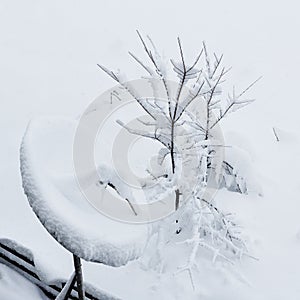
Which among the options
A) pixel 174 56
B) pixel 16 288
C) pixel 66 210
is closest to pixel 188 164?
pixel 16 288

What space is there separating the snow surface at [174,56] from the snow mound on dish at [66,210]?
6.30 feet

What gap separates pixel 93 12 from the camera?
792 cm

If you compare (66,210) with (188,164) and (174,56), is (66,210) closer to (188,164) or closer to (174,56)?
(188,164)

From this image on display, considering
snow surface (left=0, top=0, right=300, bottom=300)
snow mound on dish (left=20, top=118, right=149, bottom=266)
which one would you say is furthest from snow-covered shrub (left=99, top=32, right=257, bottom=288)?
snow mound on dish (left=20, top=118, right=149, bottom=266)

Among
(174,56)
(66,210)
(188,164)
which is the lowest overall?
(66,210)

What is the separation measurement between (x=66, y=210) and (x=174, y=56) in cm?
508

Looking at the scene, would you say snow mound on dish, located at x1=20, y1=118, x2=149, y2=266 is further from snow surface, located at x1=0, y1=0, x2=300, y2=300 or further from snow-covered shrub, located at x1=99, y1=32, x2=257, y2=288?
snow surface, located at x1=0, y1=0, x2=300, y2=300

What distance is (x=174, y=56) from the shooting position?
726 cm

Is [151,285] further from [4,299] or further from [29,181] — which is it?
[29,181]

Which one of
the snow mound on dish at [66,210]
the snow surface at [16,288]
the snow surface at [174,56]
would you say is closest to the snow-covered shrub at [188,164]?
the snow surface at [174,56]

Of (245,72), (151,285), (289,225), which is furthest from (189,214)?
(245,72)

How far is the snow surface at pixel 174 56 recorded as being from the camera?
453cm

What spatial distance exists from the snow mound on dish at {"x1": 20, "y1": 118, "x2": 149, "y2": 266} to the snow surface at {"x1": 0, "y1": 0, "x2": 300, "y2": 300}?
6.30ft

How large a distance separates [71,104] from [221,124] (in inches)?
70.7
